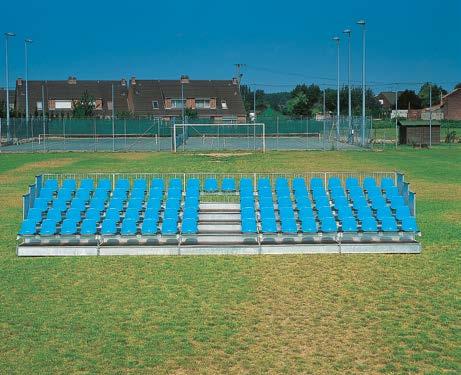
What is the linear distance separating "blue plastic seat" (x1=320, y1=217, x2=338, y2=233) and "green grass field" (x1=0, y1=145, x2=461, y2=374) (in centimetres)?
101

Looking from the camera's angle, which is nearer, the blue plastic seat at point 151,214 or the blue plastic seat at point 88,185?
the blue plastic seat at point 151,214

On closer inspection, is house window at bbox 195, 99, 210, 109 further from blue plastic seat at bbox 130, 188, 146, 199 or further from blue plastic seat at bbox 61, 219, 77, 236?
blue plastic seat at bbox 61, 219, 77, 236

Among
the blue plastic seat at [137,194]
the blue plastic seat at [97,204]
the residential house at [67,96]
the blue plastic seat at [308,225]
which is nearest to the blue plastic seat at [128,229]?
the blue plastic seat at [97,204]

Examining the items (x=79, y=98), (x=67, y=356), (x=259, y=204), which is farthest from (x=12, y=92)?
(x=67, y=356)

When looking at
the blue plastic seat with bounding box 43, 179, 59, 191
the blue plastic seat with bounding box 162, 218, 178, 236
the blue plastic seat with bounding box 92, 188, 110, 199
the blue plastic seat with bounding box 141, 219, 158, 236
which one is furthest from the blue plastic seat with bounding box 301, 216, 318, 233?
the blue plastic seat with bounding box 43, 179, 59, 191

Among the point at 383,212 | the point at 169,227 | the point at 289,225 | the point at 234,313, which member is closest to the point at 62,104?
the point at 169,227

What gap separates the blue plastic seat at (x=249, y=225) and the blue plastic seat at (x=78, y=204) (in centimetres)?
469

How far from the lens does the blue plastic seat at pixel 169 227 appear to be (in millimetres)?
19453

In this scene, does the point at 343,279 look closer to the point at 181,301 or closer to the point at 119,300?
the point at 181,301

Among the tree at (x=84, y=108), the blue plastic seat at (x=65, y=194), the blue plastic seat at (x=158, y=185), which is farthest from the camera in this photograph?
the tree at (x=84, y=108)

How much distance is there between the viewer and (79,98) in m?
120

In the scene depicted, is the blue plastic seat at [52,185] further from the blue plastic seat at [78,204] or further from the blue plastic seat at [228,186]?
the blue plastic seat at [228,186]

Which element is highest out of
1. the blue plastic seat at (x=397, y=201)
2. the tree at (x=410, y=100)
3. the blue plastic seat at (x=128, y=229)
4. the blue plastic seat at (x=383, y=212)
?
the tree at (x=410, y=100)

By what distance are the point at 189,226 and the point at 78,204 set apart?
3630mm
